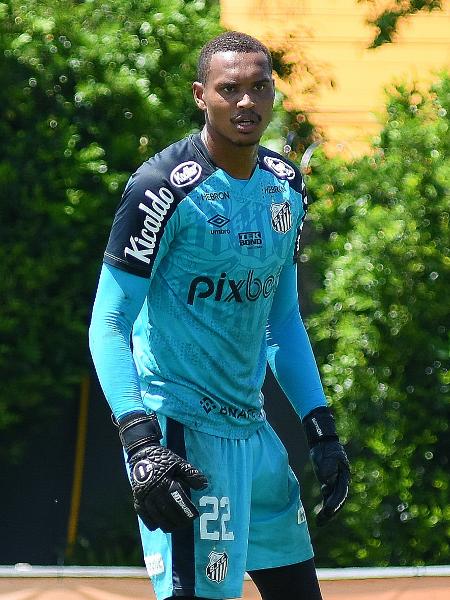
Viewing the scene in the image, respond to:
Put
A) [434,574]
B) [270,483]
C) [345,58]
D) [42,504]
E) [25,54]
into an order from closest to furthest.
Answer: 1. [270,483]
2. [434,574]
3. [25,54]
4. [42,504]
5. [345,58]

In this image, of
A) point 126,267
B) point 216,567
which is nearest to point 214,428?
point 216,567

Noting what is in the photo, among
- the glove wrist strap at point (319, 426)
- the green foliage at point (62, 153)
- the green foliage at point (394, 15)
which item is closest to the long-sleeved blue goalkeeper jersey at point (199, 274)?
the glove wrist strap at point (319, 426)

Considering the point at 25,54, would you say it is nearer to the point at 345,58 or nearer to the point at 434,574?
the point at 434,574

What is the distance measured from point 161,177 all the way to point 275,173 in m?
0.42

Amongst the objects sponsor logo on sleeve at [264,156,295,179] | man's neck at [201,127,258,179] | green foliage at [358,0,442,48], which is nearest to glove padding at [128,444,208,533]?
man's neck at [201,127,258,179]

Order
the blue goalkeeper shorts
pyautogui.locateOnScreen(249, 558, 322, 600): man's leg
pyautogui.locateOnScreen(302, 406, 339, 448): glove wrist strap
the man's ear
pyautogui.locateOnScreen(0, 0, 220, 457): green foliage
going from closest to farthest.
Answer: the blue goalkeeper shorts < the man's ear < pyautogui.locateOnScreen(249, 558, 322, 600): man's leg < pyautogui.locateOnScreen(302, 406, 339, 448): glove wrist strap < pyautogui.locateOnScreen(0, 0, 220, 457): green foliage

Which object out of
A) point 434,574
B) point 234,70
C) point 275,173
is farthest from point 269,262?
point 434,574

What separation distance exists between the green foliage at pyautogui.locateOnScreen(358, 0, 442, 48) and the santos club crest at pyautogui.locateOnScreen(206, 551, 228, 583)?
3954 millimetres

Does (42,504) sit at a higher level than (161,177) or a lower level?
lower

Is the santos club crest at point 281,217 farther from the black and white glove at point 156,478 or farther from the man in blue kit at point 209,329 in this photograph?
the black and white glove at point 156,478

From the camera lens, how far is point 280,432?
6.45m

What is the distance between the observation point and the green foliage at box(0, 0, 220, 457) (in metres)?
5.63

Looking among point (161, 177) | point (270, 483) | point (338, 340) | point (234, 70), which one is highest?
point (234, 70)

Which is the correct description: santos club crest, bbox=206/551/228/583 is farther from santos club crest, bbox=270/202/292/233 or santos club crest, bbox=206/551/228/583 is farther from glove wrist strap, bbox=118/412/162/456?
santos club crest, bbox=270/202/292/233
